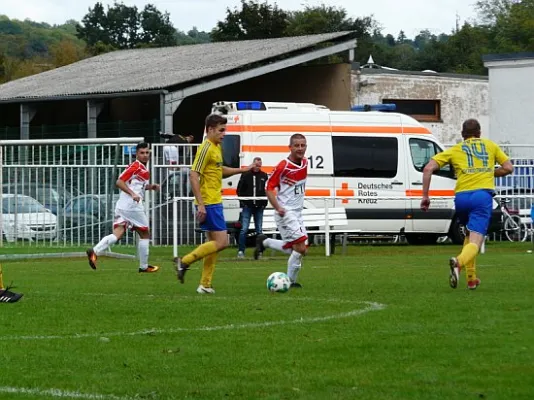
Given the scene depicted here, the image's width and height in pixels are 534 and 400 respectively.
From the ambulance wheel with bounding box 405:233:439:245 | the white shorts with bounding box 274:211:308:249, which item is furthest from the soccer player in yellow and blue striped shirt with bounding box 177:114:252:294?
the ambulance wheel with bounding box 405:233:439:245

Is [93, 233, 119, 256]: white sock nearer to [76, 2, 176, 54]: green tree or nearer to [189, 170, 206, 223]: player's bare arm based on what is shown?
[189, 170, 206, 223]: player's bare arm

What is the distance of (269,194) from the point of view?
14891 millimetres

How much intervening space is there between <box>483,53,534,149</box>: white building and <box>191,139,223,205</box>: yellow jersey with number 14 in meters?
34.5

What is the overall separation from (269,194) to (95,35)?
11870 centimetres

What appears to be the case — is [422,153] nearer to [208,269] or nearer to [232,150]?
[232,150]

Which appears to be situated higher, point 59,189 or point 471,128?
point 471,128

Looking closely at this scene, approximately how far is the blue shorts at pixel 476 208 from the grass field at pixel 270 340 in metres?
0.71

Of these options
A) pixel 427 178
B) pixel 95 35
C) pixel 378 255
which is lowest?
pixel 378 255

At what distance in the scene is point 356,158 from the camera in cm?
2962

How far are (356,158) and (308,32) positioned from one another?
2160 inches

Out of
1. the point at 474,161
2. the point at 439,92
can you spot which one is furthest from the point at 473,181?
the point at 439,92

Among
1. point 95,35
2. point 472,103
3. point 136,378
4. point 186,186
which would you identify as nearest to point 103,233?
point 186,186

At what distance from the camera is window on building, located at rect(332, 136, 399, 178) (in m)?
29.5

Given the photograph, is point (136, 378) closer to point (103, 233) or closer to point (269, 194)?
point (269, 194)
